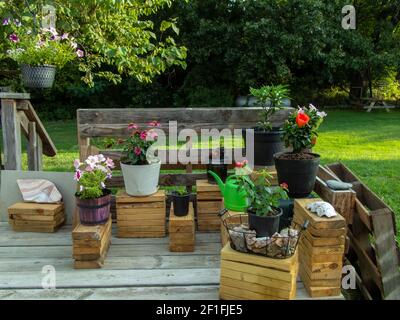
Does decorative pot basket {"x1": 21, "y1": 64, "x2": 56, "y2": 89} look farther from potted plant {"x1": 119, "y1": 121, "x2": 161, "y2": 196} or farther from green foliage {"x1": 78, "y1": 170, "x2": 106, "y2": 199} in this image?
green foliage {"x1": 78, "y1": 170, "x2": 106, "y2": 199}

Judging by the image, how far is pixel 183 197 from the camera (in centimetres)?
291

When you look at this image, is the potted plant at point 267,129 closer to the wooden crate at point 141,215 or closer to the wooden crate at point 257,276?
the wooden crate at point 141,215

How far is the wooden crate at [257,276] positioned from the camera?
2.04m

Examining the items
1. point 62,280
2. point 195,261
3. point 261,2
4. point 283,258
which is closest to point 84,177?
point 62,280

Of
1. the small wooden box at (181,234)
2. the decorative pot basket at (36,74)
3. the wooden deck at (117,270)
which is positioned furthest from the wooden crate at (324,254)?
the decorative pot basket at (36,74)

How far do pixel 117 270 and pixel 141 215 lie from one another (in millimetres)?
574

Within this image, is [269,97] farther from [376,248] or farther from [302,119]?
[376,248]

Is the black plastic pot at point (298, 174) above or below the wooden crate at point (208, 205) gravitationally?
above

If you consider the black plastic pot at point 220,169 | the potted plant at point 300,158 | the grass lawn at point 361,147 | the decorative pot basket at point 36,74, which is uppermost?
the decorative pot basket at point 36,74

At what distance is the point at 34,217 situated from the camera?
3.18 m

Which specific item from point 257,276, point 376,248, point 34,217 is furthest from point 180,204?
point 376,248

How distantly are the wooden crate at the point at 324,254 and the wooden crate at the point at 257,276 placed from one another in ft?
0.53

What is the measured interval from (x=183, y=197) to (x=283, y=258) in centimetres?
102
